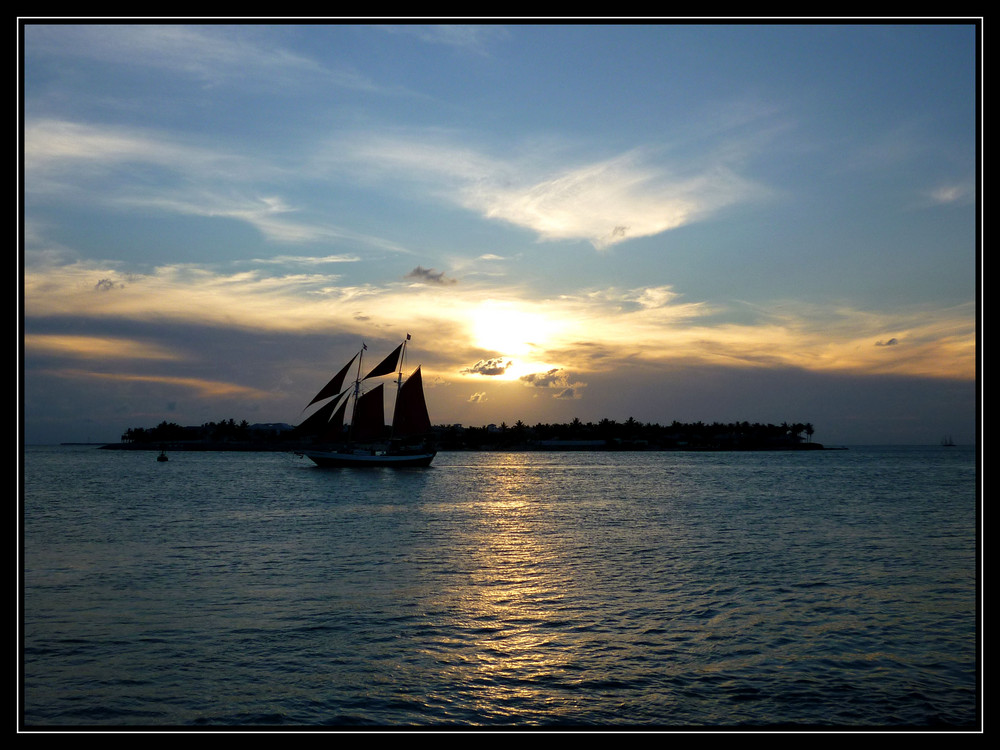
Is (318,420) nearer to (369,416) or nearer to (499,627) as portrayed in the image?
(369,416)

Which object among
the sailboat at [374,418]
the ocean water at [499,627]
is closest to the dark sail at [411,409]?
the sailboat at [374,418]

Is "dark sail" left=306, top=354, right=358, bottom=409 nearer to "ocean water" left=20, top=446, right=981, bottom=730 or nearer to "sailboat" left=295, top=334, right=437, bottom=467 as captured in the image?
"sailboat" left=295, top=334, right=437, bottom=467

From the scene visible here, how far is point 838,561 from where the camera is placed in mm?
25125

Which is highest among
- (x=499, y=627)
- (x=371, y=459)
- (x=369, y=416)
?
(x=369, y=416)

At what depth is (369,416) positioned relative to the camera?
8981 cm

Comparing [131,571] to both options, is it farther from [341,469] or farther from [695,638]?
[341,469]

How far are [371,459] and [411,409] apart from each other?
13536 millimetres

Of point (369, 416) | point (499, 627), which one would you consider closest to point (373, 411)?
point (369, 416)

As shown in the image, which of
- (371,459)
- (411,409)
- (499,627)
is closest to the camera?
(499,627)

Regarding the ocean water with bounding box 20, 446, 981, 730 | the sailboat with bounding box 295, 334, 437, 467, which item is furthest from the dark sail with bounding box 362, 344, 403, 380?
the ocean water with bounding box 20, 446, 981, 730

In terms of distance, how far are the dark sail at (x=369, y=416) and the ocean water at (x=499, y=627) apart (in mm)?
54614

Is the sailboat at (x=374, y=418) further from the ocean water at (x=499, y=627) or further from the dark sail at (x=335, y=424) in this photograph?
the ocean water at (x=499, y=627)
